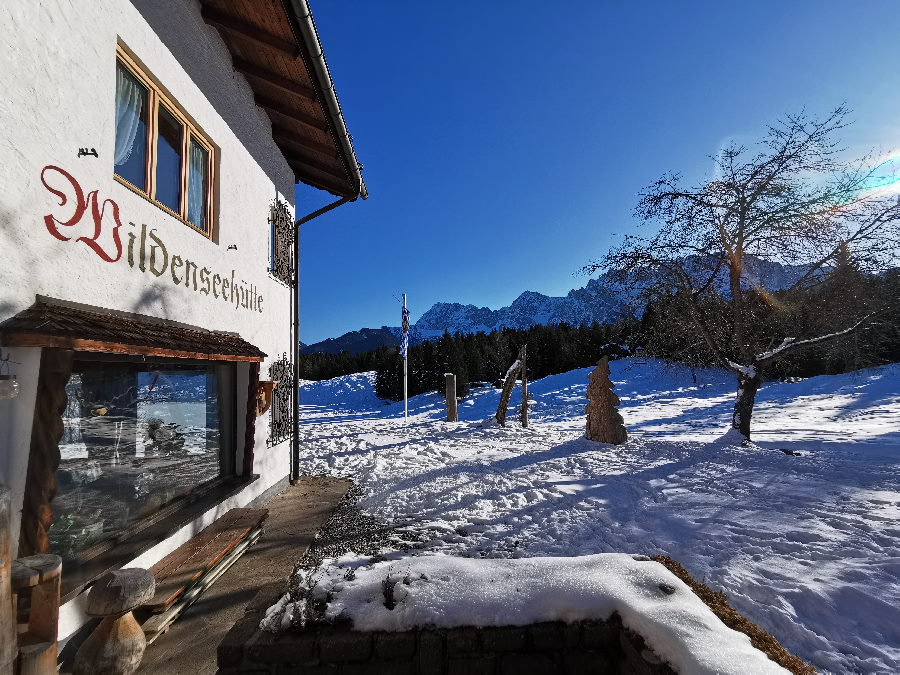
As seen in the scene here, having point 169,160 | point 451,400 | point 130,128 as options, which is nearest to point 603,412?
point 451,400

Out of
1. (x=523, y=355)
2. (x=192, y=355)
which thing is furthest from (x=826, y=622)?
(x=523, y=355)

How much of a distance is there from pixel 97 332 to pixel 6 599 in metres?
1.41

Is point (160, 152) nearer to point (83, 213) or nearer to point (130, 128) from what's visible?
point (130, 128)

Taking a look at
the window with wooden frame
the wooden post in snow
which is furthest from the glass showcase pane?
the wooden post in snow

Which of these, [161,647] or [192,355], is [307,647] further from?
[192,355]

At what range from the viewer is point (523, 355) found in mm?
14234

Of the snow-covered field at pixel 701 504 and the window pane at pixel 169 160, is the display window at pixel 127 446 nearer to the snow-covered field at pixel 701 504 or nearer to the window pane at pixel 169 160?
the window pane at pixel 169 160

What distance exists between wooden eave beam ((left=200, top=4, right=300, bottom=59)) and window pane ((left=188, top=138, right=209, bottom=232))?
56.5 inches

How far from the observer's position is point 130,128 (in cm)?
349

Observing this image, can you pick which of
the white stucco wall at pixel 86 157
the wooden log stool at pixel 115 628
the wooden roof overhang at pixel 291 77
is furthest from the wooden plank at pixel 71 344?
the wooden roof overhang at pixel 291 77

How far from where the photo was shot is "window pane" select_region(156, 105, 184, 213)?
12.8 ft

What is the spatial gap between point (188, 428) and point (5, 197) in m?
2.67

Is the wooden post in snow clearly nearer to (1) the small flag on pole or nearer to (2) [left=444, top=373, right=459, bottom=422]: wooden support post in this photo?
(2) [left=444, top=373, right=459, bottom=422]: wooden support post

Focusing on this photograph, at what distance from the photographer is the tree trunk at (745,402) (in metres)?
9.98
